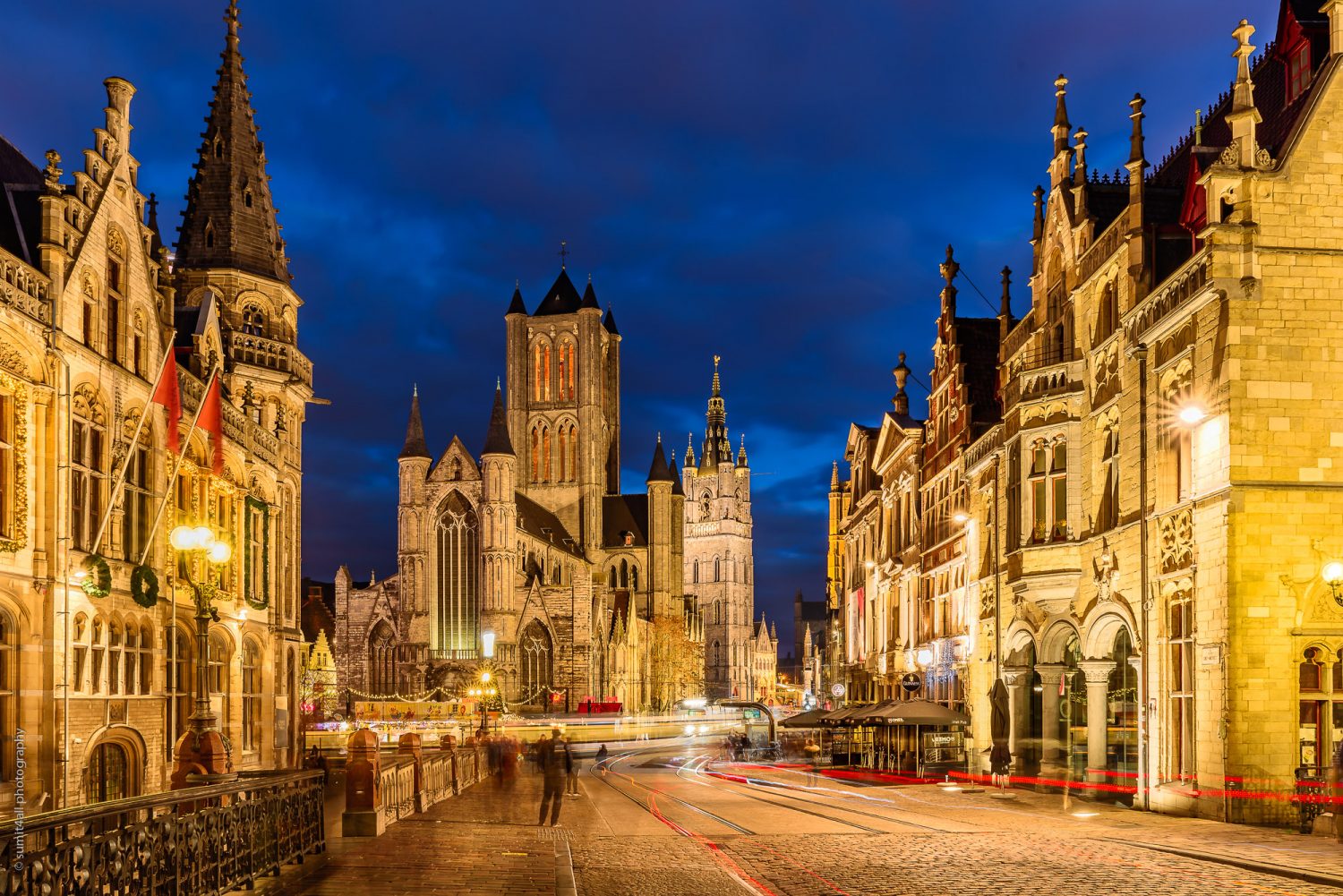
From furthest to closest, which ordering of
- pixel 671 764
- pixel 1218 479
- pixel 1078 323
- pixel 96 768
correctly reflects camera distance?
1. pixel 671 764
2. pixel 1078 323
3. pixel 96 768
4. pixel 1218 479

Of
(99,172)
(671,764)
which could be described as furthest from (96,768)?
(671,764)

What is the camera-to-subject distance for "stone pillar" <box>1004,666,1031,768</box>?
33903 mm

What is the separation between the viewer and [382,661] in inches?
4353

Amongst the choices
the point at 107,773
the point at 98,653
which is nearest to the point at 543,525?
the point at 107,773

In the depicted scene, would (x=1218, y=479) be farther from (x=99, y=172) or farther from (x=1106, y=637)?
(x=99, y=172)

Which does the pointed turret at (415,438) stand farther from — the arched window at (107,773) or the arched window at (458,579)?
the arched window at (107,773)

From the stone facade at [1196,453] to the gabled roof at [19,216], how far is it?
19323 millimetres

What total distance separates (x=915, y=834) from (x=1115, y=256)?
43.8 ft

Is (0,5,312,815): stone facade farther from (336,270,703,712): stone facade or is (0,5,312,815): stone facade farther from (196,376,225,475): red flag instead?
(336,270,703,712): stone facade

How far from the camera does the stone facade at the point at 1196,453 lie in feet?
73.8

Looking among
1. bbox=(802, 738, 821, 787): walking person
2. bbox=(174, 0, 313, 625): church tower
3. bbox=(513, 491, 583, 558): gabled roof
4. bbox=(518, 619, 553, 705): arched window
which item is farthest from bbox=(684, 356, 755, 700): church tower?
bbox=(174, 0, 313, 625): church tower

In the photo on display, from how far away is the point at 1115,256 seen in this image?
1118 inches

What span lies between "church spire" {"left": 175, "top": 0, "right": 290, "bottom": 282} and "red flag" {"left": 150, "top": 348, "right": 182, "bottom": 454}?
1303 centimetres

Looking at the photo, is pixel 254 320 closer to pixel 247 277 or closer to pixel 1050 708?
pixel 247 277
